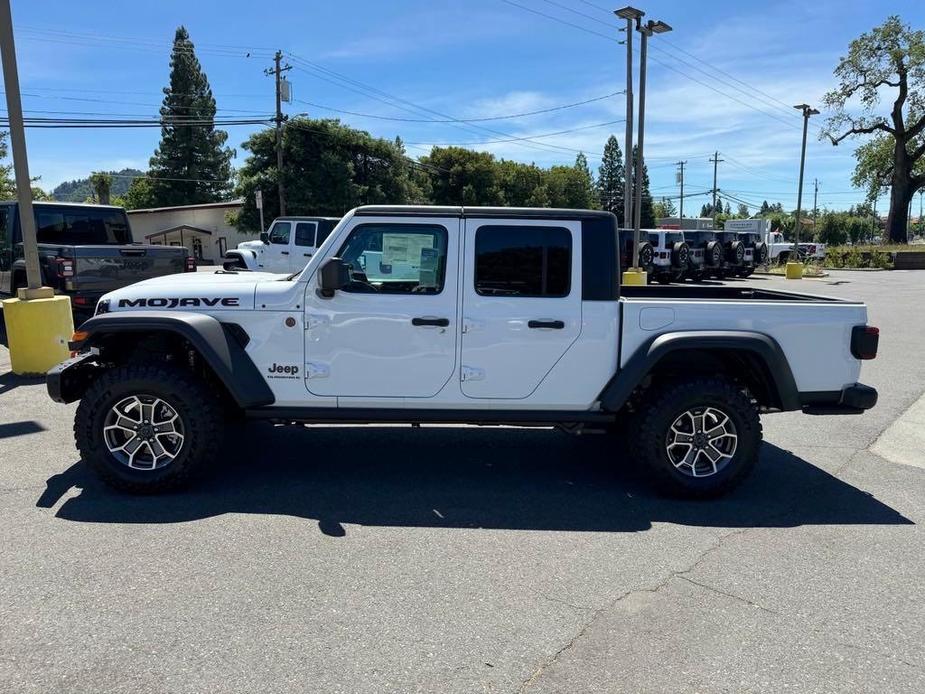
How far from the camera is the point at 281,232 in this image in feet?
57.4

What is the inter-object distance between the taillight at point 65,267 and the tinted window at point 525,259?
23.3ft

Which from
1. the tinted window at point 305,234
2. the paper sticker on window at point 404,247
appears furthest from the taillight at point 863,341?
the tinted window at point 305,234

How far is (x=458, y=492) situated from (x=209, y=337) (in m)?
1.92

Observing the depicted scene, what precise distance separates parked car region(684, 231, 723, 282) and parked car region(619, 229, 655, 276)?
1.86m

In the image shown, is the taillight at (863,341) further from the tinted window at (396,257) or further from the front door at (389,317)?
the tinted window at (396,257)

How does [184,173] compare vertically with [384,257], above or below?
above

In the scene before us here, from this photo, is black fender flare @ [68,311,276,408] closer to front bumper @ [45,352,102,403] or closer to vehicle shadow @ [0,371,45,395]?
front bumper @ [45,352,102,403]

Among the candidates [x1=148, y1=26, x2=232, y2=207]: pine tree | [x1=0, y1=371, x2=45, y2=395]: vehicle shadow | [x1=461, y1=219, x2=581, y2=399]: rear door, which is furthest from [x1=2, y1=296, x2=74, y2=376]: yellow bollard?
[x1=148, y1=26, x2=232, y2=207]: pine tree

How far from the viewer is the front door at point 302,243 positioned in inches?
670

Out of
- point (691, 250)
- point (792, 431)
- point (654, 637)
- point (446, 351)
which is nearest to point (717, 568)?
point (654, 637)

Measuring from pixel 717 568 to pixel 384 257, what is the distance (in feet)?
9.02

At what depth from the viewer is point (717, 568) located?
362 centimetres

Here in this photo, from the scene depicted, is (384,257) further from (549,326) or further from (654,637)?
(654,637)

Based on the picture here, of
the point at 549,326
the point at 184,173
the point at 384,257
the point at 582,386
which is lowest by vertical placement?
the point at 582,386
